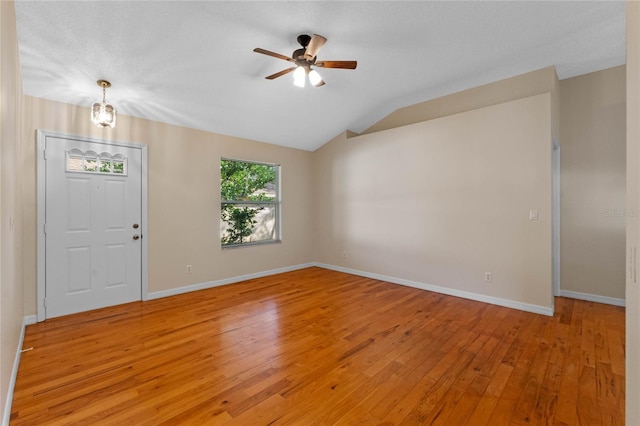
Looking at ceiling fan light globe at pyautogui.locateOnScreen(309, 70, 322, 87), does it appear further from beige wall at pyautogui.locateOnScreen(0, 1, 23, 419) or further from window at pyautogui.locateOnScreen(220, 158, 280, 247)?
window at pyautogui.locateOnScreen(220, 158, 280, 247)

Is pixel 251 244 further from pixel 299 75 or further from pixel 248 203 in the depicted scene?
pixel 299 75

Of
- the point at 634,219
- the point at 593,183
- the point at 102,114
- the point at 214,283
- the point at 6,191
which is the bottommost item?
the point at 214,283

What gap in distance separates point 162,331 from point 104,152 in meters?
2.38

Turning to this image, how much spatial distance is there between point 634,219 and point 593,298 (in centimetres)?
407

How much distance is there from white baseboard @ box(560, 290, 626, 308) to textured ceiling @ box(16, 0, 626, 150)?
2.98m

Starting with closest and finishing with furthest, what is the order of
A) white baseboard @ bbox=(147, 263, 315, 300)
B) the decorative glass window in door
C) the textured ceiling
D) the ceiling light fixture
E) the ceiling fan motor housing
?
the textured ceiling
the ceiling fan motor housing
the ceiling light fixture
the decorative glass window in door
white baseboard @ bbox=(147, 263, 315, 300)

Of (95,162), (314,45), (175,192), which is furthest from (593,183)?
(95,162)

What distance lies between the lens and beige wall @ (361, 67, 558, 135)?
3607 mm

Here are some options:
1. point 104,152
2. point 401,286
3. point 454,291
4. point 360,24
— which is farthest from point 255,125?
point 454,291

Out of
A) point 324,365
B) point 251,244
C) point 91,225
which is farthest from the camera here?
point 251,244

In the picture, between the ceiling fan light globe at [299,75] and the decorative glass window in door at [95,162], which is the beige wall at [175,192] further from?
the ceiling fan light globe at [299,75]

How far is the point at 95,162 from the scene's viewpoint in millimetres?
3600

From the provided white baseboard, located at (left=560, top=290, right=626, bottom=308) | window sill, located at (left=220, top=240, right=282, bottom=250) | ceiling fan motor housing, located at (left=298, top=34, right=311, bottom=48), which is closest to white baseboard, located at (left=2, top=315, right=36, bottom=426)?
window sill, located at (left=220, top=240, right=282, bottom=250)

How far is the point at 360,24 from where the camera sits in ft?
9.05
